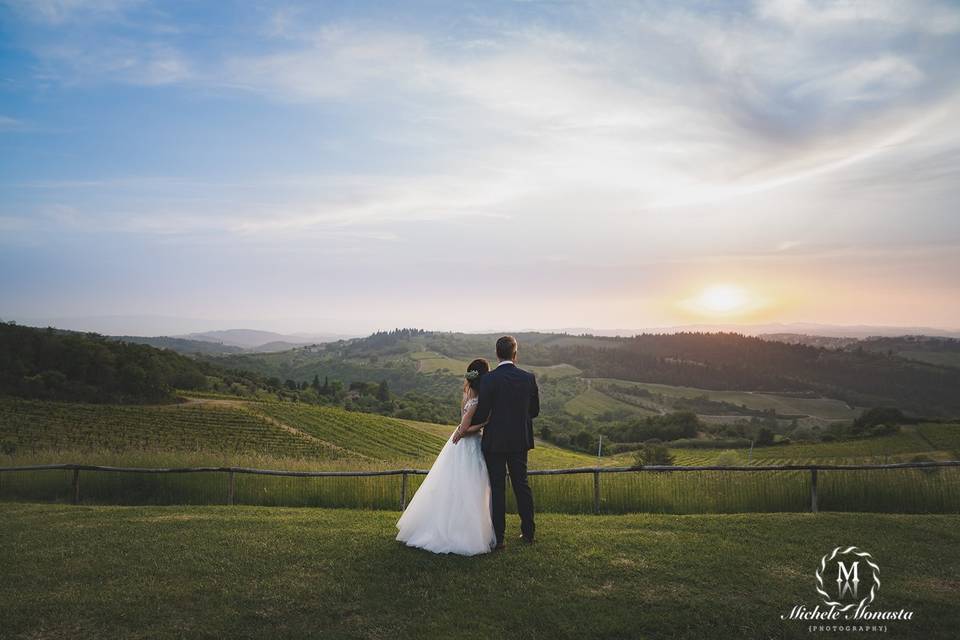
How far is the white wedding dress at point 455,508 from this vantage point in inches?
251

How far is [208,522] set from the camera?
7852mm

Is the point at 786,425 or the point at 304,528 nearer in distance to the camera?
the point at 304,528

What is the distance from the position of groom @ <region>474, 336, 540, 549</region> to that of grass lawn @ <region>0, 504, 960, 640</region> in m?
0.72

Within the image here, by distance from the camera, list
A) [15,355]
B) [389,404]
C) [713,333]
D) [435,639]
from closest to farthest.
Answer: [435,639] < [15,355] < [389,404] < [713,333]

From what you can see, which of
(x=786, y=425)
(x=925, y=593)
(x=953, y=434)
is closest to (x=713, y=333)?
(x=786, y=425)

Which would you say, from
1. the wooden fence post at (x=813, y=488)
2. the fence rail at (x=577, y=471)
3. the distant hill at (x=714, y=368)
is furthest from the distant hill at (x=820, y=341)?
the wooden fence post at (x=813, y=488)

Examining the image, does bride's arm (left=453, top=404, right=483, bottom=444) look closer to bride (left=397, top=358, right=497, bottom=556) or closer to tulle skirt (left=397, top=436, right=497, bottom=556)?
bride (left=397, top=358, right=497, bottom=556)

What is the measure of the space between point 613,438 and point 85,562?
97.6m

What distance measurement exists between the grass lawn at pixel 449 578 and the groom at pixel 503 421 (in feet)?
2.36

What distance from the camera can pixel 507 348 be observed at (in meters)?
6.61

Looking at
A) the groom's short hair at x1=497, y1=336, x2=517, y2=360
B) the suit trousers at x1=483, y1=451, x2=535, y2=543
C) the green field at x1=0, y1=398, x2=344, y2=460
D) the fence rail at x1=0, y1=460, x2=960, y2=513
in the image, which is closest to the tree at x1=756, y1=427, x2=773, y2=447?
the green field at x1=0, y1=398, x2=344, y2=460

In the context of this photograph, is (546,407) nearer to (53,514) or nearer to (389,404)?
(389,404)

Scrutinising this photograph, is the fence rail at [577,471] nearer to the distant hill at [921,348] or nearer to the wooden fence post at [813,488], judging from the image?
the wooden fence post at [813,488]

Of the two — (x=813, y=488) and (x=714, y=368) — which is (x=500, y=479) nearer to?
(x=813, y=488)
